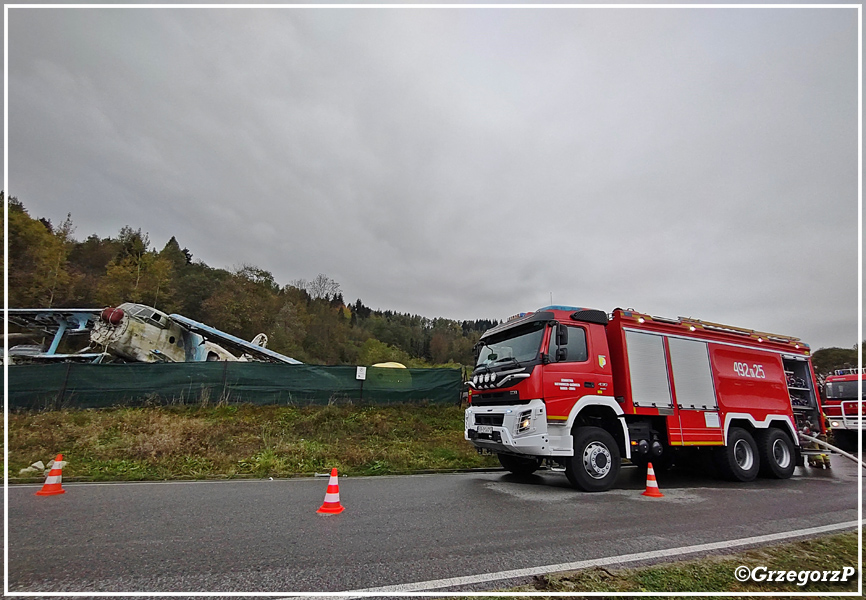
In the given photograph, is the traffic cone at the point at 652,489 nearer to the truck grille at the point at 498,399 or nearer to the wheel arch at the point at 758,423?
the truck grille at the point at 498,399

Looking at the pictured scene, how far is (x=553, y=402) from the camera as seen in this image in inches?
271

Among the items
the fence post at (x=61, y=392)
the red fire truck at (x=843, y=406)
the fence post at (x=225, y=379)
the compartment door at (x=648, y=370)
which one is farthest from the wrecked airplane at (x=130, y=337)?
the red fire truck at (x=843, y=406)

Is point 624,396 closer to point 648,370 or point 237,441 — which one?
point 648,370

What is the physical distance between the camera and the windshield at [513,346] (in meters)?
7.41

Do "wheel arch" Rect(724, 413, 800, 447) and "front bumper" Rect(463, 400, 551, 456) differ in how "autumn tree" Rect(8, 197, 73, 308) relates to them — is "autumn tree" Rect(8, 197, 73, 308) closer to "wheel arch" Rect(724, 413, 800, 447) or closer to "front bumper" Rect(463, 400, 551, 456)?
"front bumper" Rect(463, 400, 551, 456)

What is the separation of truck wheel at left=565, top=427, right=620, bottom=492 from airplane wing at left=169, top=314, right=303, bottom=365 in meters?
15.4

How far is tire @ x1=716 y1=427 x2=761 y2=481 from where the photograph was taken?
28.1 ft

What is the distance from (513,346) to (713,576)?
4.88m

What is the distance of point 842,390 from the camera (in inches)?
626

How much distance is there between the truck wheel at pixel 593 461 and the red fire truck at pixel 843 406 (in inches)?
469

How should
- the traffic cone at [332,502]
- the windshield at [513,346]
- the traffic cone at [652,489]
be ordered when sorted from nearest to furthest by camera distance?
1. the traffic cone at [332,502]
2. the traffic cone at [652,489]
3. the windshield at [513,346]

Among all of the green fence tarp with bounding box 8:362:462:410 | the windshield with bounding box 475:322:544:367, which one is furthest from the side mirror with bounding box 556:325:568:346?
the green fence tarp with bounding box 8:362:462:410

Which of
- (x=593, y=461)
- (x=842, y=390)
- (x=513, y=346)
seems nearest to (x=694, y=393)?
(x=593, y=461)

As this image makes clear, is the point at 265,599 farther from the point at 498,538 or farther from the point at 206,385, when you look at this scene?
the point at 206,385
